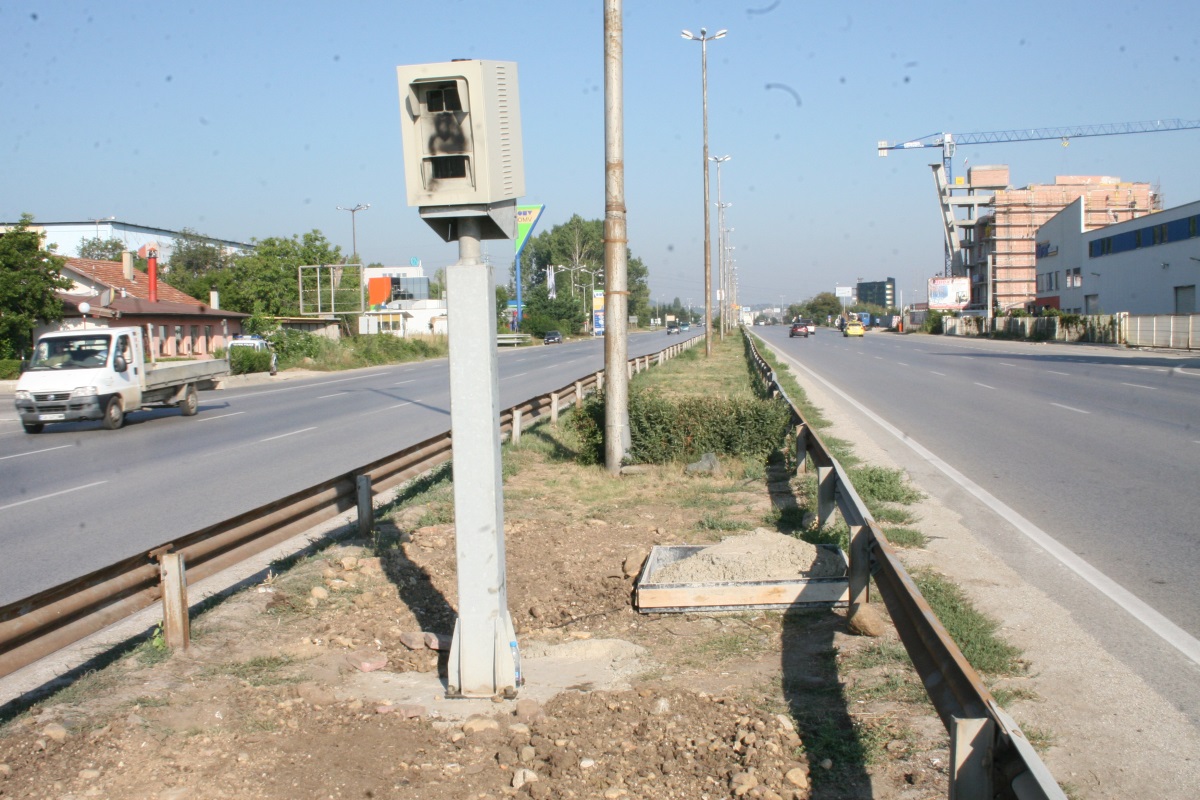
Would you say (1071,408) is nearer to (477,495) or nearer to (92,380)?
(477,495)

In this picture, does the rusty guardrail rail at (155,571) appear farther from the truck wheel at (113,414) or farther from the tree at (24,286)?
the tree at (24,286)

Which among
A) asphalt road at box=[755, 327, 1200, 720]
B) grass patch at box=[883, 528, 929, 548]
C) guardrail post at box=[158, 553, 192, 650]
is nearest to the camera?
guardrail post at box=[158, 553, 192, 650]

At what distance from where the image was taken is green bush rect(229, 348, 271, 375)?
42750mm

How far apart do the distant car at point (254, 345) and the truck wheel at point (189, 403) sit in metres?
19.9

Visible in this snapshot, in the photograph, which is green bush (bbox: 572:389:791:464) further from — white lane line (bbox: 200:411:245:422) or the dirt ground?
white lane line (bbox: 200:411:245:422)

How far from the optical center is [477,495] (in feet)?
17.4

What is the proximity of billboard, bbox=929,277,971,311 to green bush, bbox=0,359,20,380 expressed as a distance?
313ft

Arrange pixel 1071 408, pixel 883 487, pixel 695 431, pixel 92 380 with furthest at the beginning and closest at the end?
pixel 92 380 → pixel 1071 408 → pixel 695 431 → pixel 883 487

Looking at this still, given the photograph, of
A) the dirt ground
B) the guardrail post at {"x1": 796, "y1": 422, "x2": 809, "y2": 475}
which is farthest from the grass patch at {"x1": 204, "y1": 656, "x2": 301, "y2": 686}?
the guardrail post at {"x1": 796, "y1": 422, "x2": 809, "y2": 475}

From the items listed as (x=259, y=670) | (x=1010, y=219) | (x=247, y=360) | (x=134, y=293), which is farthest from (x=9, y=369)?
(x=1010, y=219)

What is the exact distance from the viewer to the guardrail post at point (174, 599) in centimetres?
568

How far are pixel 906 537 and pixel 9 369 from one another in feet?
117

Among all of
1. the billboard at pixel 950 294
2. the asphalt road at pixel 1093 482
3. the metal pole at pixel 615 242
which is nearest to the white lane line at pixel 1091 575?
the asphalt road at pixel 1093 482

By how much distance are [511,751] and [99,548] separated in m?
6.29
